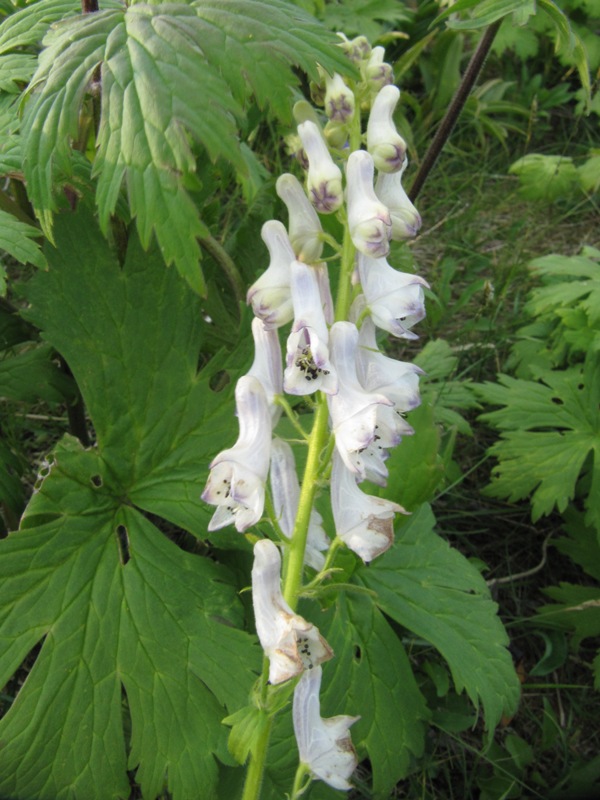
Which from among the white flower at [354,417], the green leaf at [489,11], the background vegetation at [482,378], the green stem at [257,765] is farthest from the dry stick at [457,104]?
the green stem at [257,765]

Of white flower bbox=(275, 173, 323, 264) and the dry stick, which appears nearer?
white flower bbox=(275, 173, 323, 264)

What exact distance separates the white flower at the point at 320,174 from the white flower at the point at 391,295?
12 centimetres

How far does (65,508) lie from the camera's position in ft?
5.99

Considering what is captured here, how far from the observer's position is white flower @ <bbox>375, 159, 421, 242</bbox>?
1.47 meters

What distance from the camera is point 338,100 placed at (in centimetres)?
149

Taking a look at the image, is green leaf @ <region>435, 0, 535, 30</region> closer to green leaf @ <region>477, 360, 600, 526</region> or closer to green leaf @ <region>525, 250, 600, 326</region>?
green leaf @ <region>525, 250, 600, 326</region>

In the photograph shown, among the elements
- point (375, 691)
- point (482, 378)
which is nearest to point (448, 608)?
point (375, 691)

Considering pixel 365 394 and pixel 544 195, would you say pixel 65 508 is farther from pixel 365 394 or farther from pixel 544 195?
pixel 544 195

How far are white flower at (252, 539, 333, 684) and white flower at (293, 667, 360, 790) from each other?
0.11 metres

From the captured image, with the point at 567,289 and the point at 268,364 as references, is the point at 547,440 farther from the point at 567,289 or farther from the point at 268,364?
the point at 268,364

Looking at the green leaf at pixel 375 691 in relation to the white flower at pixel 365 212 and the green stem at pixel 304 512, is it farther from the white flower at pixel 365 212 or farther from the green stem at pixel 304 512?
the white flower at pixel 365 212

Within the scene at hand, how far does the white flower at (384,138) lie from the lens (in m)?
1.46

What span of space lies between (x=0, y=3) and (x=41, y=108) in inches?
31.6

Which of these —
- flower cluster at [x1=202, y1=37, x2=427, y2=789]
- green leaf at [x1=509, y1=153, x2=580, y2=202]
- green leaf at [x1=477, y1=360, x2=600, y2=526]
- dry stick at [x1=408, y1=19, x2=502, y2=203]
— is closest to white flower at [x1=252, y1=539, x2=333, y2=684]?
flower cluster at [x1=202, y1=37, x2=427, y2=789]
